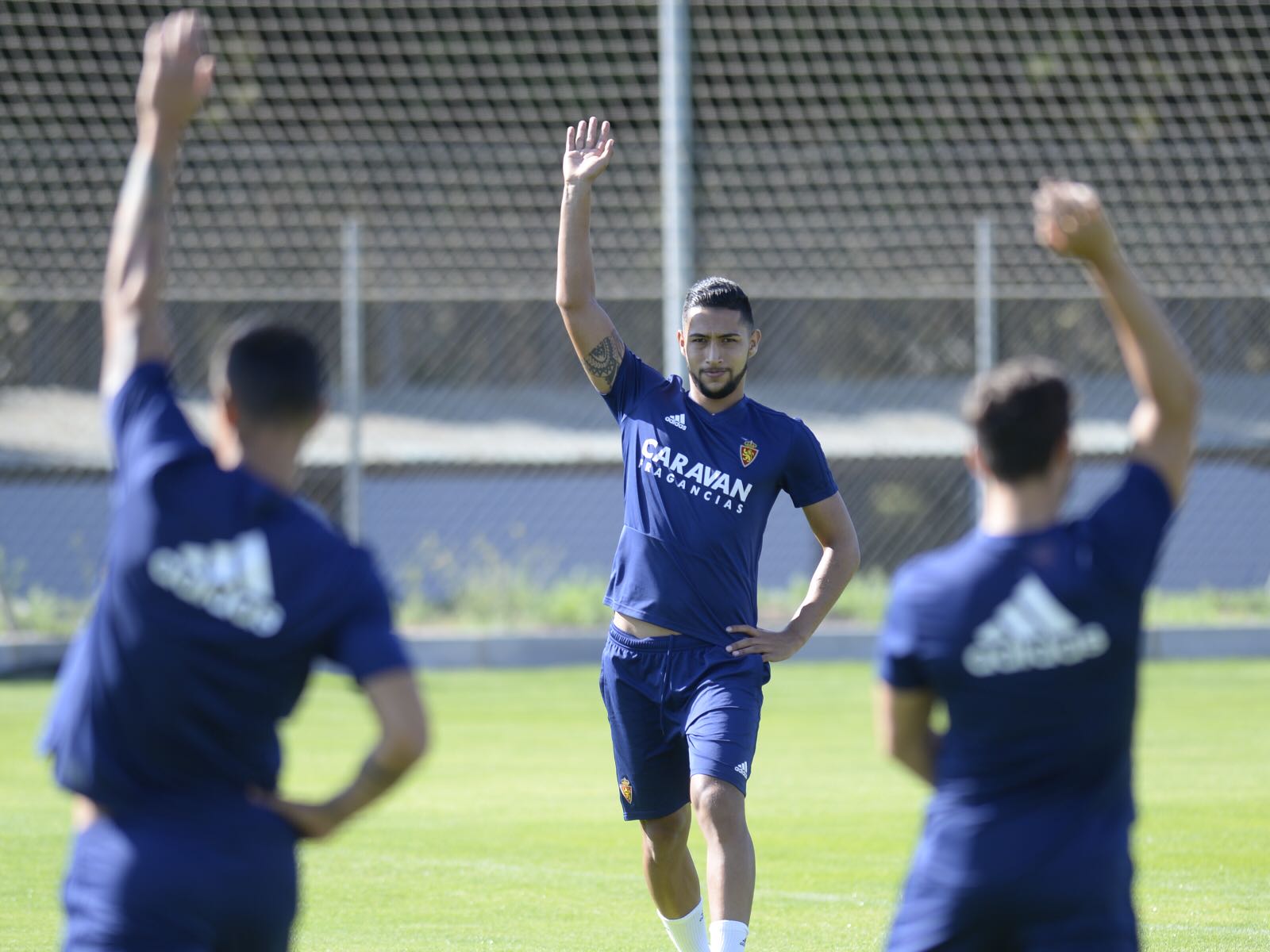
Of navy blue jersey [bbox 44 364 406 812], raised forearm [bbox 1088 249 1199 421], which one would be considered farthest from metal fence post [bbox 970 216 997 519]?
navy blue jersey [bbox 44 364 406 812]

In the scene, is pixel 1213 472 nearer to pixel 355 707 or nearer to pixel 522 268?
pixel 522 268

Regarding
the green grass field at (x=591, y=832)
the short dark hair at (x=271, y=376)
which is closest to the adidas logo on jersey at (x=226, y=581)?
the short dark hair at (x=271, y=376)

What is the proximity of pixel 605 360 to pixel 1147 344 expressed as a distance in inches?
134

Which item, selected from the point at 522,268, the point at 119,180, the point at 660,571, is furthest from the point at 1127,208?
the point at 660,571

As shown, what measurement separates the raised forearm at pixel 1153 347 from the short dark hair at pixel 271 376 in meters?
1.58

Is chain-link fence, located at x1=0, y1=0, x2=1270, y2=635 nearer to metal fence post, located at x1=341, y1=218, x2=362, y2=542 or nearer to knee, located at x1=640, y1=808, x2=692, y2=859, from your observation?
metal fence post, located at x1=341, y1=218, x2=362, y2=542

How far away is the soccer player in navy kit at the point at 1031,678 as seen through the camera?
3.38 metres

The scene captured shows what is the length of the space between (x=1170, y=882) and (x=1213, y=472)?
12.8m

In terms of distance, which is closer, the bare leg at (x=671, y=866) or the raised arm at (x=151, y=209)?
the raised arm at (x=151, y=209)

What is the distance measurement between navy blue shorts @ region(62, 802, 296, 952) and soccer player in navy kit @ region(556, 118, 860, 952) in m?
2.95

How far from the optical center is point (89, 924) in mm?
3264

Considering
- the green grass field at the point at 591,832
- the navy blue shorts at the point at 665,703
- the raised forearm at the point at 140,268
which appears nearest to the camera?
the raised forearm at the point at 140,268

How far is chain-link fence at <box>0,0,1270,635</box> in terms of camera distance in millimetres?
19812

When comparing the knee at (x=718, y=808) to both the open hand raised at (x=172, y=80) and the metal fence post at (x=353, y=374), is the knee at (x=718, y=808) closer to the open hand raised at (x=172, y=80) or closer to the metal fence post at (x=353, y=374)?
the open hand raised at (x=172, y=80)
